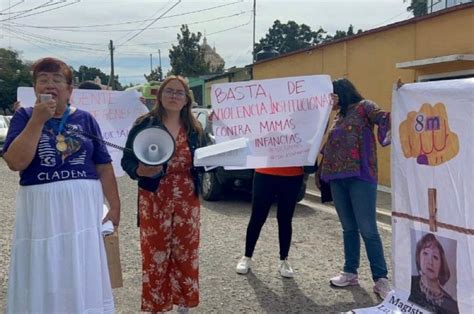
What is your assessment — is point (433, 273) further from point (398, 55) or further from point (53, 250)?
point (398, 55)

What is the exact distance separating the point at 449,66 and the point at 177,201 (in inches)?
258

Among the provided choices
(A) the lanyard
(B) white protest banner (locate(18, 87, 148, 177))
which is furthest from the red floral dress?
(B) white protest banner (locate(18, 87, 148, 177))

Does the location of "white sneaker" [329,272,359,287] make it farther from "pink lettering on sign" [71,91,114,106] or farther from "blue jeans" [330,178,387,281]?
"pink lettering on sign" [71,91,114,106]

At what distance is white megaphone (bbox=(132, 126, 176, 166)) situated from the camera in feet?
10.3

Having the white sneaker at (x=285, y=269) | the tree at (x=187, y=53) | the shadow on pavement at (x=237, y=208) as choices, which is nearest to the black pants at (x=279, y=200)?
the white sneaker at (x=285, y=269)

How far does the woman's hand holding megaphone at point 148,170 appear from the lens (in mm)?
3189

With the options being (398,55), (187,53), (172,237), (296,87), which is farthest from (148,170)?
(187,53)

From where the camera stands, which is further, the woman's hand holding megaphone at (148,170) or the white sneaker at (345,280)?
the white sneaker at (345,280)

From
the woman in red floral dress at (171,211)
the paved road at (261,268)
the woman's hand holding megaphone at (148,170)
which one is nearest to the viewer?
the woman's hand holding megaphone at (148,170)

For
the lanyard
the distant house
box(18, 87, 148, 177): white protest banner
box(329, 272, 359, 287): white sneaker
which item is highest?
the distant house

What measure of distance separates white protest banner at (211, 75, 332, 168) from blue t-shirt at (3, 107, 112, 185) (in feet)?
5.92

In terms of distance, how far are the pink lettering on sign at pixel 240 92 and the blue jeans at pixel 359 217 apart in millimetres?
1062

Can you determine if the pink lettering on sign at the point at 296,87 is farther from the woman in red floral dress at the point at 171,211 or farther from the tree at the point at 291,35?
the tree at the point at 291,35

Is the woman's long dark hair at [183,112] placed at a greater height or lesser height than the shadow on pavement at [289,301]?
greater
